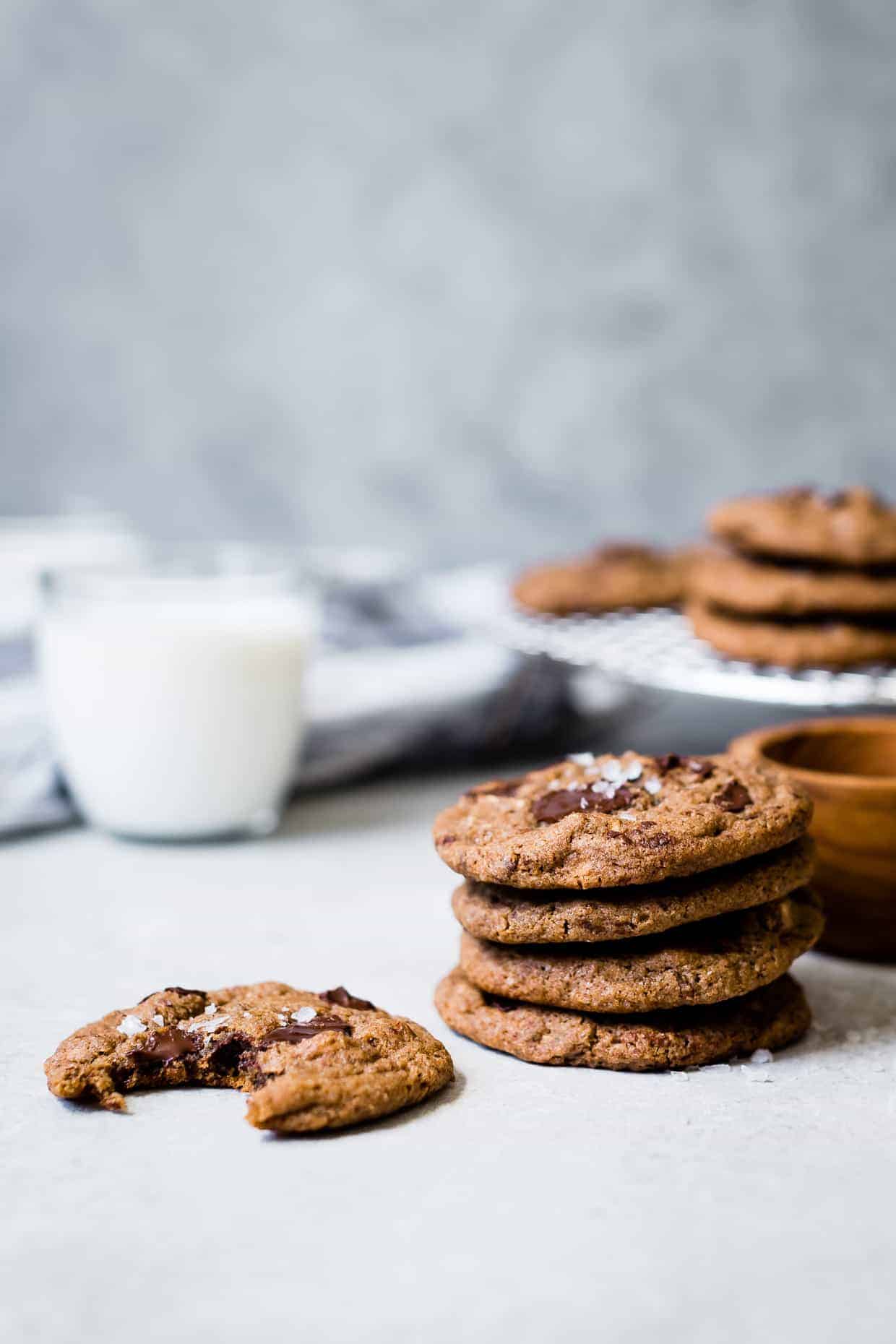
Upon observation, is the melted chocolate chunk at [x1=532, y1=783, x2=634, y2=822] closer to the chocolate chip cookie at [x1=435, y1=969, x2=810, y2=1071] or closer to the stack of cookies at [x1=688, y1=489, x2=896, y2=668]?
the chocolate chip cookie at [x1=435, y1=969, x2=810, y2=1071]

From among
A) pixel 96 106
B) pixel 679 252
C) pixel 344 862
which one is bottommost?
pixel 344 862

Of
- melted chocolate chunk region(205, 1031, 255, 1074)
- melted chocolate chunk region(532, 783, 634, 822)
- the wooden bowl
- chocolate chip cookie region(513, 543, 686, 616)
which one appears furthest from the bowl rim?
chocolate chip cookie region(513, 543, 686, 616)

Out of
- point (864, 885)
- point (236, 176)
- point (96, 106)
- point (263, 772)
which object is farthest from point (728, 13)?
point (864, 885)

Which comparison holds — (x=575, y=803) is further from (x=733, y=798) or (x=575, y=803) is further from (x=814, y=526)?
(x=814, y=526)

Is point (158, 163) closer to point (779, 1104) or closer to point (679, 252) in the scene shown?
point (679, 252)

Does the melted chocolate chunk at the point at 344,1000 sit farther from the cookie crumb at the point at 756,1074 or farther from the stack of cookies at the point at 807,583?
the stack of cookies at the point at 807,583
